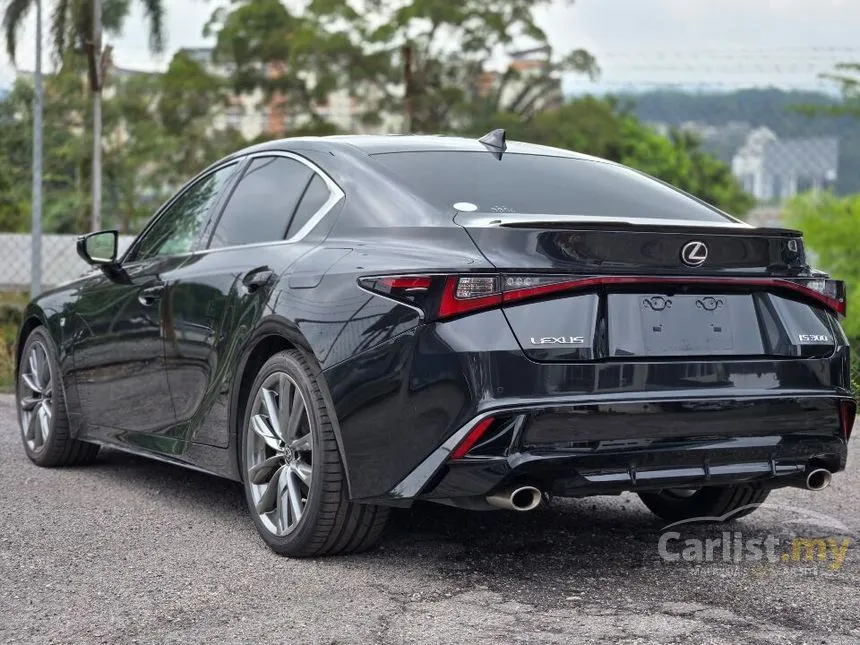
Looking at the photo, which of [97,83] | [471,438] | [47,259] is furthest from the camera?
[47,259]

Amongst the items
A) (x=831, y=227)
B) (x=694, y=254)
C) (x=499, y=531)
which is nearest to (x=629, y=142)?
(x=831, y=227)

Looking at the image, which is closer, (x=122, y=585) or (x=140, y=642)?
(x=140, y=642)

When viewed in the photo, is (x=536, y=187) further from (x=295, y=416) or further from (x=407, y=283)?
(x=295, y=416)

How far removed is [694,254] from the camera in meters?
4.28

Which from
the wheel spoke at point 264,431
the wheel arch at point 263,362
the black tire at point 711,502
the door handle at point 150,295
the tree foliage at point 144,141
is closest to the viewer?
the wheel arch at point 263,362

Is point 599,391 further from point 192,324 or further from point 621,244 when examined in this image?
point 192,324

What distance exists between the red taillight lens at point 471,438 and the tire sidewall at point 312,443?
0.60 meters

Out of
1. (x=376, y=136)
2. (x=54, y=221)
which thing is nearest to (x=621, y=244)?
(x=376, y=136)

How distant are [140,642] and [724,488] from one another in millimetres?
2499

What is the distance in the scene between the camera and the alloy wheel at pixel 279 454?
4.65 m

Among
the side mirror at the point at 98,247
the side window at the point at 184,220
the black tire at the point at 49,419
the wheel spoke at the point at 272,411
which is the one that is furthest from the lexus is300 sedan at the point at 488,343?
the black tire at the point at 49,419

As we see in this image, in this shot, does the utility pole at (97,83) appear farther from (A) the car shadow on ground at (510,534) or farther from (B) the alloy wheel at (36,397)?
(A) the car shadow on ground at (510,534)

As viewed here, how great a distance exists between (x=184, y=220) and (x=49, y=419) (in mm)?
1495

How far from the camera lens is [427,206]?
4.51 meters
